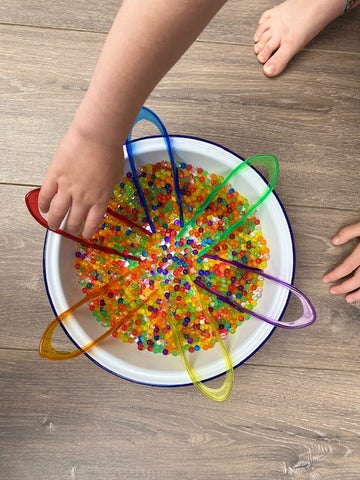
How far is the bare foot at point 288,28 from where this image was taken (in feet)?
2.42

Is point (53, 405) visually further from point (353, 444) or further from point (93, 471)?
point (353, 444)

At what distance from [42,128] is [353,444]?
679 millimetres

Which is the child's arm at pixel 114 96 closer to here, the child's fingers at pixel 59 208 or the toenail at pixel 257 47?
the child's fingers at pixel 59 208

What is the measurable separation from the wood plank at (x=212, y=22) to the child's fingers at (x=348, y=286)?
0.36 metres

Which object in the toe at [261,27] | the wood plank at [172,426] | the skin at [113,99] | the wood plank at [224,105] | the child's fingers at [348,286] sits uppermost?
the skin at [113,99]

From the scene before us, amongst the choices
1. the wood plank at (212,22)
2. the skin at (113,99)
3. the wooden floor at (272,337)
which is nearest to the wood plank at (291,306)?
the wooden floor at (272,337)

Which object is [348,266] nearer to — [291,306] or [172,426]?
[291,306]

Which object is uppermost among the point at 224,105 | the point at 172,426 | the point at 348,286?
the point at 224,105

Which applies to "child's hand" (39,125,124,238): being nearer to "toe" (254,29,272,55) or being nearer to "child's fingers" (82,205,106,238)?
"child's fingers" (82,205,106,238)

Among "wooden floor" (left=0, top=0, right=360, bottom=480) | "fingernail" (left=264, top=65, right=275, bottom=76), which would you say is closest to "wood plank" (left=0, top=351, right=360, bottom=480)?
"wooden floor" (left=0, top=0, right=360, bottom=480)

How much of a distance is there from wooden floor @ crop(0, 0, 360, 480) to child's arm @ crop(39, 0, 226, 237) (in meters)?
0.21

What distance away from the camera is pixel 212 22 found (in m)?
0.76

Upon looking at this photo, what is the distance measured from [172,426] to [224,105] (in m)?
0.49

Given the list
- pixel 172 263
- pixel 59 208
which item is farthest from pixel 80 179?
pixel 172 263
